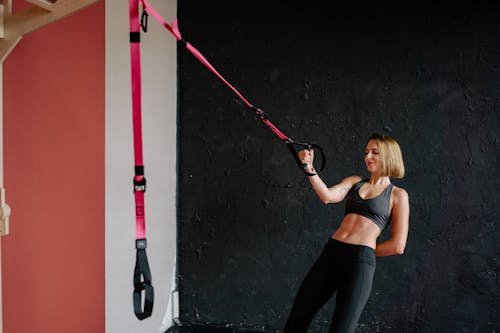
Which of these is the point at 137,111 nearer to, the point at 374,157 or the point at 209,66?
the point at 209,66

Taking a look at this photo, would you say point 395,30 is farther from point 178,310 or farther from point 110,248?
point 178,310

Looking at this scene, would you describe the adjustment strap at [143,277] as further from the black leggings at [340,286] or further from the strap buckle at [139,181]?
the black leggings at [340,286]

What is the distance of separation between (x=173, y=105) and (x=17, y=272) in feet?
6.04

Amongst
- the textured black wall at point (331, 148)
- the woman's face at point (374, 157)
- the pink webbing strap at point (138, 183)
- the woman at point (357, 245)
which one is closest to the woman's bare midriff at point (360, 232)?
the woman at point (357, 245)

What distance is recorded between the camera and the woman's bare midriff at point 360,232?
2357mm

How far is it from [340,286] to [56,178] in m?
1.53

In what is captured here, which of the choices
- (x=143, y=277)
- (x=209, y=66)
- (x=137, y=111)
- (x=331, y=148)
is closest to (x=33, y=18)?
(x=137, y=111)

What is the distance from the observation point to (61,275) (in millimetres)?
2150

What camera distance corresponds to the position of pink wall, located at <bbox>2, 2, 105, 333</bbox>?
1.88 m

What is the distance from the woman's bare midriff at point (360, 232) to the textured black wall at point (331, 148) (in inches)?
32.4

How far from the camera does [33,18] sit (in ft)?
5.03

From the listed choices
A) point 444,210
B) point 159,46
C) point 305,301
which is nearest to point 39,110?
point 159,46

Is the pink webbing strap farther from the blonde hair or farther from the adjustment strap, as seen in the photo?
the blonde hair

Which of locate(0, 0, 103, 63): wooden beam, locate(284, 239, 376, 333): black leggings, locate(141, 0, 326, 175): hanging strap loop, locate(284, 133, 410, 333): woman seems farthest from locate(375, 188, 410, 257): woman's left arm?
locate(0, 0, 103, 63): wooden beam
